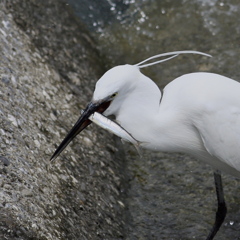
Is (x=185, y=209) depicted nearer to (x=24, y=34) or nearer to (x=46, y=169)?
(x=46, y=169)

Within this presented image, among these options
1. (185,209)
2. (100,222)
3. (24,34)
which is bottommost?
(185,209)

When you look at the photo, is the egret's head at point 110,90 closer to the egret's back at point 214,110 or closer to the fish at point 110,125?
the fish at point 110,125

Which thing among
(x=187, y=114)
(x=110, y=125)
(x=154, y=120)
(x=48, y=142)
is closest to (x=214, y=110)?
(x=187, y=114)

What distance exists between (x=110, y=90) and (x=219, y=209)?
147cm

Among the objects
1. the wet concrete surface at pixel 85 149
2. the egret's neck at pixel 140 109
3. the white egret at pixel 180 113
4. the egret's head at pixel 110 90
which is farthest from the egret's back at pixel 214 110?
the wet concrete surface at pixel 85 149

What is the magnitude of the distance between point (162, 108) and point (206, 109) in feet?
0.97

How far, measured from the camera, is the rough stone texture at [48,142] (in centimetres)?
361

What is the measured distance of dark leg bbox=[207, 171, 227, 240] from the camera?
4.30 meters

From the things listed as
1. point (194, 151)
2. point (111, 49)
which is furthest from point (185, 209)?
point (111, 49)

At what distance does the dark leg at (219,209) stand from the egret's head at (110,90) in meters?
→ 1.14

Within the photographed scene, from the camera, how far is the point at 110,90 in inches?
136

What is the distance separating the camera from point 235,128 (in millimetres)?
3695

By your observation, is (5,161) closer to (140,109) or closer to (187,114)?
(140,109)

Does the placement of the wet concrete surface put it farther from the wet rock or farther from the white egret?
the white egret
